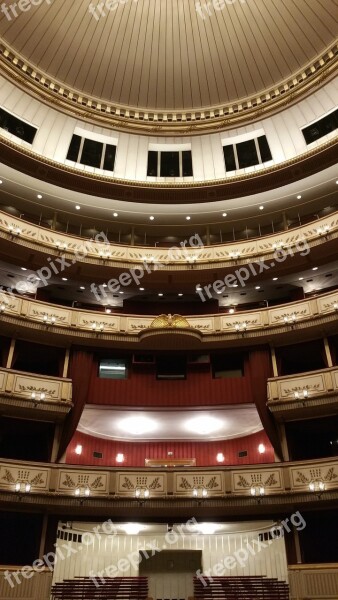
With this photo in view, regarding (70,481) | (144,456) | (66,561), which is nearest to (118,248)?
(144,456)

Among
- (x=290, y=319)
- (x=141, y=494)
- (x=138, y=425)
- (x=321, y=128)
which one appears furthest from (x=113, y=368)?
(x=321, y=128)

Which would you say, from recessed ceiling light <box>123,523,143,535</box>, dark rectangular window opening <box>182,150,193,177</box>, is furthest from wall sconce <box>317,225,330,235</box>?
recessed ceiling light <box>123,523,143,535</box>

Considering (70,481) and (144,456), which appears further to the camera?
(144,456)

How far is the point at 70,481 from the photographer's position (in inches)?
573

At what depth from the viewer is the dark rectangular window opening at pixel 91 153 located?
22056mm

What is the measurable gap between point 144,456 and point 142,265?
735 cm

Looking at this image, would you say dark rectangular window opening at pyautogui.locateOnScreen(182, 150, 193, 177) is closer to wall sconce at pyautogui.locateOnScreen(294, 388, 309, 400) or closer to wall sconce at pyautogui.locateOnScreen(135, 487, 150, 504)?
wall sconce at pyautogui.locateOnScreen(294, 388, 309, 400)

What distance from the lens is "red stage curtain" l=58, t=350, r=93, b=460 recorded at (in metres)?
16.1

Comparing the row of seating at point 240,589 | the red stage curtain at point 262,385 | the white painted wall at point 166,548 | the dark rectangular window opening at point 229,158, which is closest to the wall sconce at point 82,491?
the white painted wall at point 166,548

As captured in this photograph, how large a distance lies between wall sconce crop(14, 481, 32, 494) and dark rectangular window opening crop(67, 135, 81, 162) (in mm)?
13568

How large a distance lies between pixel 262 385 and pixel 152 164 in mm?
11388

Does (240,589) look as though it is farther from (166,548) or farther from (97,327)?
(97,327)

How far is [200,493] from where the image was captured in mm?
14492

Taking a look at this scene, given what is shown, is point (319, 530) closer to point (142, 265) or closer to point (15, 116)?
point (142, 265)
